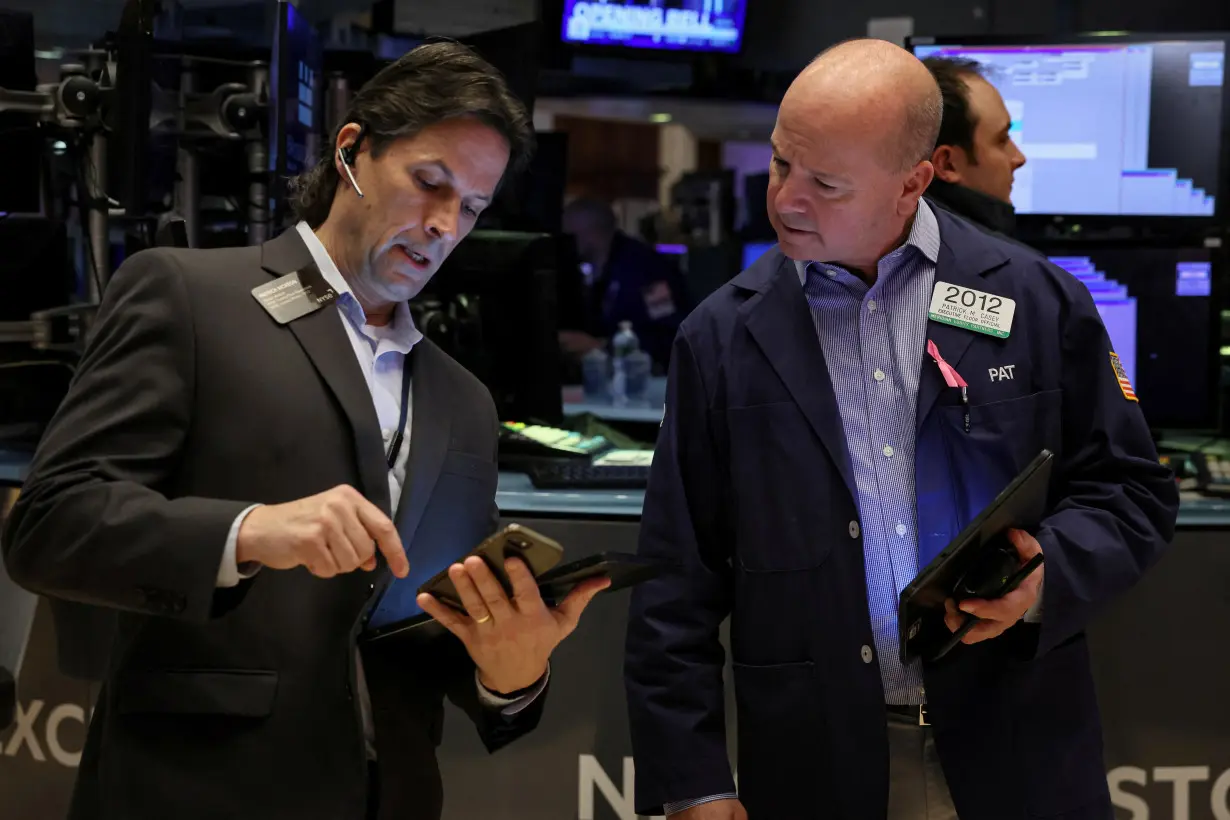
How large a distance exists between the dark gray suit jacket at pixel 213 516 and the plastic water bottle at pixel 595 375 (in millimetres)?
3363

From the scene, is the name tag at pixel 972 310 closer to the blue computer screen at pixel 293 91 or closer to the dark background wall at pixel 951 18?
the blue computer screen at pixel 293 91

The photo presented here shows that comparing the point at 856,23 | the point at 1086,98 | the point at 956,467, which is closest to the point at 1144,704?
the point at 956,467

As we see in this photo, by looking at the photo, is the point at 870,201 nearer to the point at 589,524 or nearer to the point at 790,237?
the point at 790,237

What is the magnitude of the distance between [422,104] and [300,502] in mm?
602

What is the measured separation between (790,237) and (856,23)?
3.70 meters

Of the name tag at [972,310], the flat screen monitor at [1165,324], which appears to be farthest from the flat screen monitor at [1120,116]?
the name tag at [972,310]

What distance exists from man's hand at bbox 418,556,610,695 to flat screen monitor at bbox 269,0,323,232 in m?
1.43

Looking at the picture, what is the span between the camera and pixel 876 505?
177 cm

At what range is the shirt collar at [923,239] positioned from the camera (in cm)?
186

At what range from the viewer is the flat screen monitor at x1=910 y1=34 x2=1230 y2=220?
3.30m

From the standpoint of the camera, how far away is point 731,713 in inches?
96.7

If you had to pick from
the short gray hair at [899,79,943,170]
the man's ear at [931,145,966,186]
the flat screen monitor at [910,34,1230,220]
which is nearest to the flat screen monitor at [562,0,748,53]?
the flat screen monitor at [910,34,1230,220]

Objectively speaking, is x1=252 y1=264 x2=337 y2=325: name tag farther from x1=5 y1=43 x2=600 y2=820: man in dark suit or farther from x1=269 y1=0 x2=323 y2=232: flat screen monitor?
x1=269 y1=0 x2=323 y2=232: flat screen monitor

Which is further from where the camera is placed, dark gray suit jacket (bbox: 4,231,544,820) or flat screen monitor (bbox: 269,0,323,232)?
flat screen monitor (bbox: 269,0,323,232)
